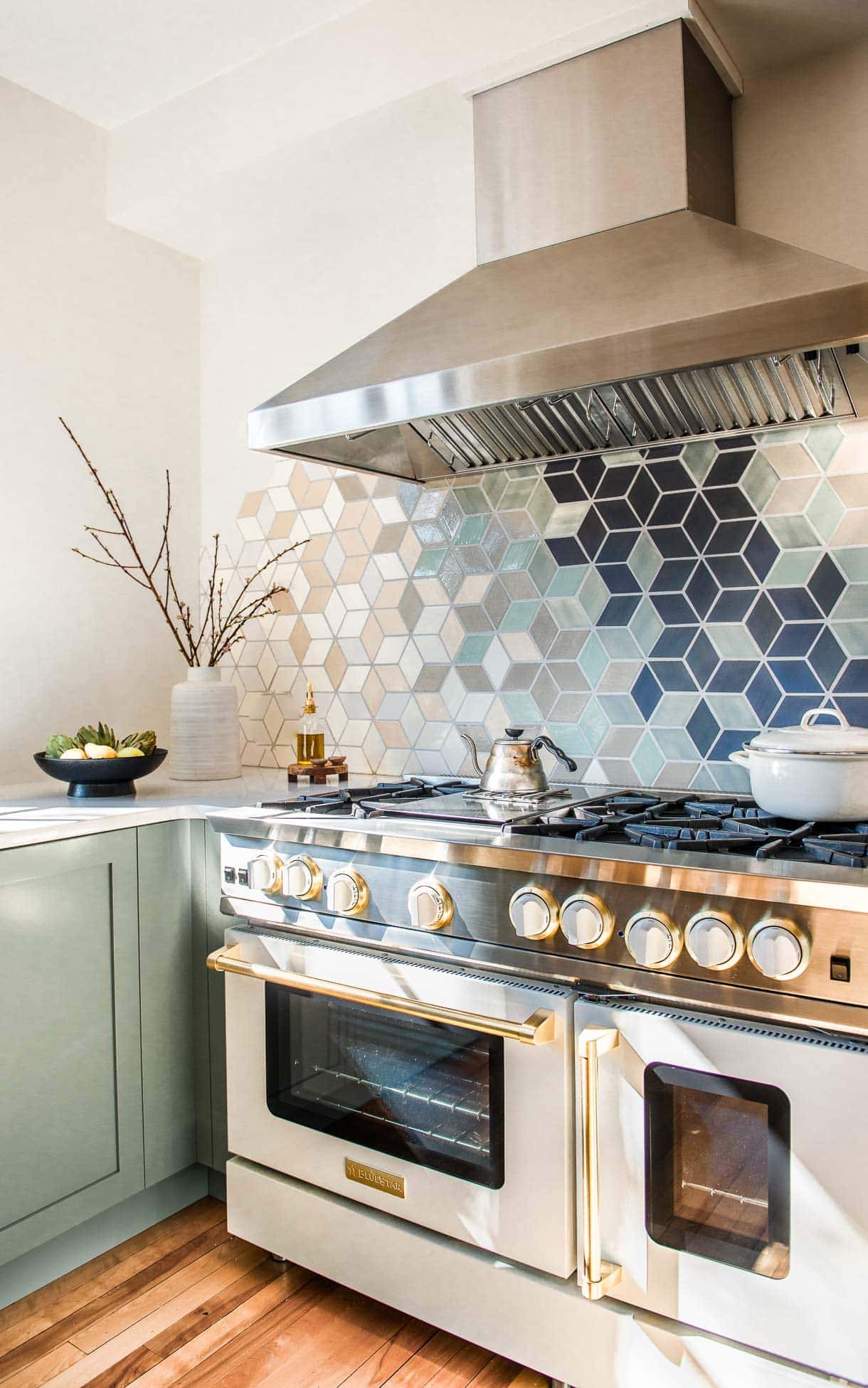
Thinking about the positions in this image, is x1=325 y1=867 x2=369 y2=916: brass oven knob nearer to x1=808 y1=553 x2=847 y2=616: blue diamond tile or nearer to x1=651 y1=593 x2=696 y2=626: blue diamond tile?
x1=651 y1=593 x2=696 y2=626: blue diamond tile

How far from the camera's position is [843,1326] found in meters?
1.15

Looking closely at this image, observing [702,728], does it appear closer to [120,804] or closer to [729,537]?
[729,537]

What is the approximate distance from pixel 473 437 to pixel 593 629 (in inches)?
20.0

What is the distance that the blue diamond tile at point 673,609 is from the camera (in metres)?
1.99

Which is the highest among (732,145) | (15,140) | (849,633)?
(15,140)

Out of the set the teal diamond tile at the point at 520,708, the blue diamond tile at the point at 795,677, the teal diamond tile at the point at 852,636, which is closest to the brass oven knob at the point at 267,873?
the teal diamond tile at the point at 520,708

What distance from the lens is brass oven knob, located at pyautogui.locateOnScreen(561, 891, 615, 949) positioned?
1309 mm

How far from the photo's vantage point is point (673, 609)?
2006 mm

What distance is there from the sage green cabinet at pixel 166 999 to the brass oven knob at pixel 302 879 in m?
0.39

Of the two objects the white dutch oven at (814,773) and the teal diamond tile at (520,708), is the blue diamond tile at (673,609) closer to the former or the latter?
the teal diamond tile at (520,708)

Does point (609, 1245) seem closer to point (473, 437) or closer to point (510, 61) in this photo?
point (473, 437)

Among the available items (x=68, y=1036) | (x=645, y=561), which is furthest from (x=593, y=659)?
(x=68, y=1036)

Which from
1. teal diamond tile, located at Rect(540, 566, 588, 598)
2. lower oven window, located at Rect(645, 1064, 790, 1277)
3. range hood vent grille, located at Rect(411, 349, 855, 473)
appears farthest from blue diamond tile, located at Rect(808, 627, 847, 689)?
lower oven window, located at Rect(645, 1064, 790, 1277)

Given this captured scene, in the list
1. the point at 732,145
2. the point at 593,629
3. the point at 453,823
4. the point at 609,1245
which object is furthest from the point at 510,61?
the point at 609,1245
